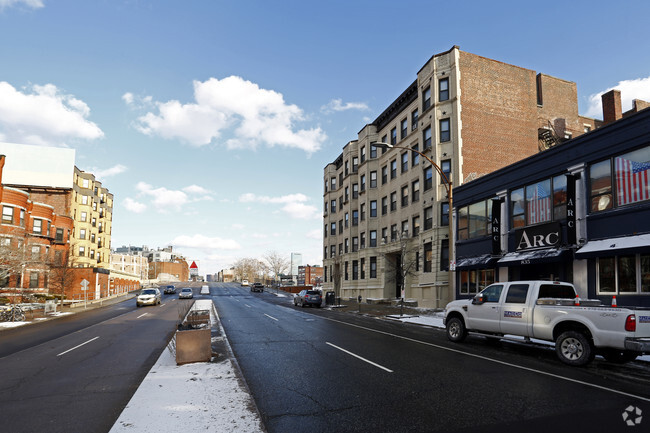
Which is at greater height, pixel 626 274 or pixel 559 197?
pixel 559 197

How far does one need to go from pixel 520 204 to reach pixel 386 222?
60.6ft

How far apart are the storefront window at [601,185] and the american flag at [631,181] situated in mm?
432

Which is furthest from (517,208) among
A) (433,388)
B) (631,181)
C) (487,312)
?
(433,388)

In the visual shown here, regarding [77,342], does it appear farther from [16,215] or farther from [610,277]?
[16,215]

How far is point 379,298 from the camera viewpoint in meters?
38.6

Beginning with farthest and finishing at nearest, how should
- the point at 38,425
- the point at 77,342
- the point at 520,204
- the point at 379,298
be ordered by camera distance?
the point at 379,298 → the point at 520,204 → the point at 77,342 → the point at 38,425

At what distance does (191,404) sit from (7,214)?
45.0 metres

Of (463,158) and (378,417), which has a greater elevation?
(463,158)

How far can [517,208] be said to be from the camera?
70.9ft

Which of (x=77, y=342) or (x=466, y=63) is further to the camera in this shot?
(x=466, y=63)

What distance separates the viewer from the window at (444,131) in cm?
3034

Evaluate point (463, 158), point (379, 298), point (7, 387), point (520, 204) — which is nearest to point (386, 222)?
point (379, 298)

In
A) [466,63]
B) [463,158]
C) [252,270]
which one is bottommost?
[252,270]

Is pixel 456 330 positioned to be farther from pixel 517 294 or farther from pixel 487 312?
pixel 517 294
